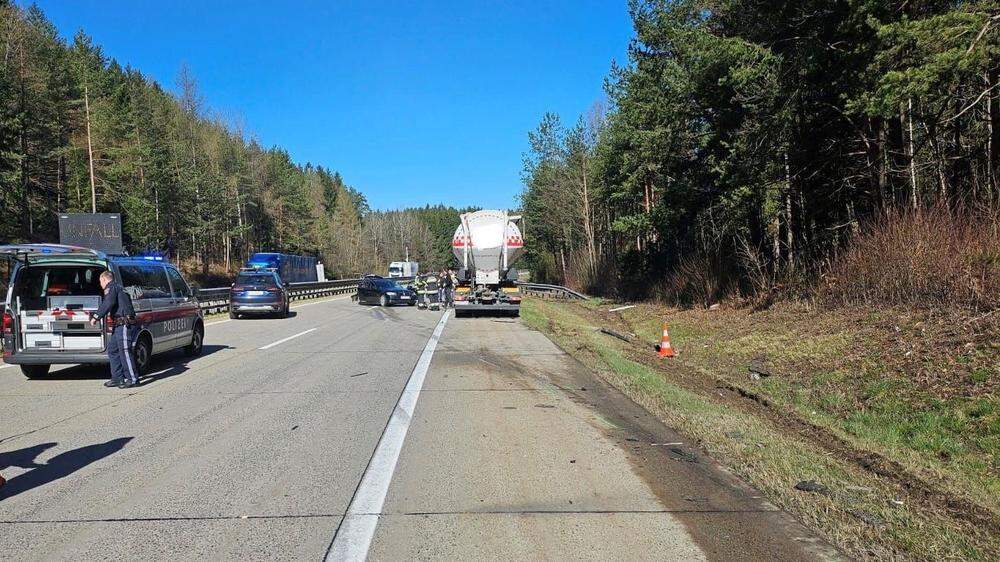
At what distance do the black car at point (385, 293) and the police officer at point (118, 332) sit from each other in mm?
23087

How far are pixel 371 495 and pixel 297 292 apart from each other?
36.4 metres

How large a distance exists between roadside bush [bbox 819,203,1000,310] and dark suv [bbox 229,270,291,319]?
18.2 meters

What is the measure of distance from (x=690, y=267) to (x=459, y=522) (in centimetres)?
2358

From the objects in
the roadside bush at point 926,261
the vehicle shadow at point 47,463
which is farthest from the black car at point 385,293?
the vehicle shadow at point 47,463

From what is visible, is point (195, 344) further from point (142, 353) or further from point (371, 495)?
point (371, 495)

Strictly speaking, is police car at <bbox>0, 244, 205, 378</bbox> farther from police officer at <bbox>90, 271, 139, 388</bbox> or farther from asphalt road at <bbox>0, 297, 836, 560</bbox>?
asphalt road at <bbox>0, 297, 836, 560</bbox>

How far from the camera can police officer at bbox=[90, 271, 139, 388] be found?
9.76 meters

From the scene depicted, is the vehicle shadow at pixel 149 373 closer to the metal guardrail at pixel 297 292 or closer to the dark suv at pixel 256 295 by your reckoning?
the metal guardrail at pixel 297 292

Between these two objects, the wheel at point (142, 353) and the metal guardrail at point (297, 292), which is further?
the metal guardrail at point (297, 292)

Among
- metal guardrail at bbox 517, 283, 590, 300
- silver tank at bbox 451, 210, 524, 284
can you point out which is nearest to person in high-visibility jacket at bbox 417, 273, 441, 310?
silver tank at bbox 451, 210, 524, 284

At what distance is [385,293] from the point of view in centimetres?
3300

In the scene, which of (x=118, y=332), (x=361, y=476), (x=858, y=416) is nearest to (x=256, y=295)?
(x=118, y=332)

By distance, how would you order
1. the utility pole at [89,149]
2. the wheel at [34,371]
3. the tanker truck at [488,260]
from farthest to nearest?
the utility pole at [89,149], the tanker truck at [488,260], the wheel at [34,371]

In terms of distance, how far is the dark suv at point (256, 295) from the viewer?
23.5 meters
